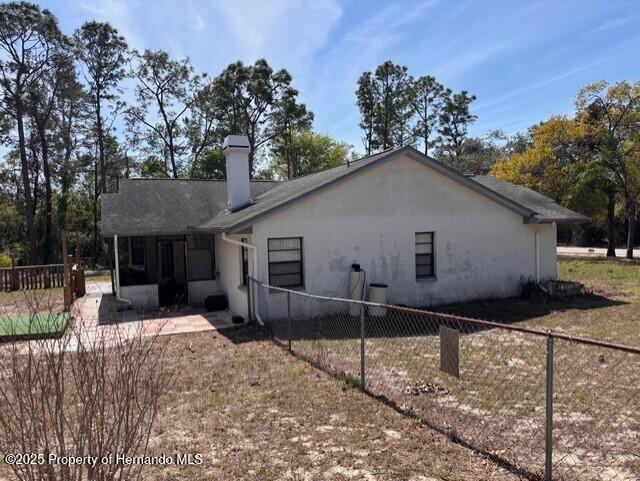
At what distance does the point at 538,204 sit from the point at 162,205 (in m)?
13.4

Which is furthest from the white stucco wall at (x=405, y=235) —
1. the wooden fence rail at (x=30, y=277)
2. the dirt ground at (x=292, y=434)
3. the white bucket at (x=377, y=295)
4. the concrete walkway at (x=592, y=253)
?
the concrete walkway at (x=592, y=253)

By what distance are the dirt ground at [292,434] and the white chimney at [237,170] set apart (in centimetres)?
804

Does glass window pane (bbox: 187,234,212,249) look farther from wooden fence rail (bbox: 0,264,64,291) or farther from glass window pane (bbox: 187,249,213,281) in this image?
wooden fence rail (bbox: 0,264,64,291)

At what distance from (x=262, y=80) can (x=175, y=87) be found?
23.7 feet

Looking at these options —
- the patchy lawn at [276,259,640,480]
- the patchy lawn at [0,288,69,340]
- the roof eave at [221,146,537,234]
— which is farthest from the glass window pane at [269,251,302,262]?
the patchy lawn at [0,288,69,340]

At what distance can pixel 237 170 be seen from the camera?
1470 centimetres

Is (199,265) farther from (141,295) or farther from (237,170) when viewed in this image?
(237,170)

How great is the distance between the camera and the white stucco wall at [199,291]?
14.3 metres

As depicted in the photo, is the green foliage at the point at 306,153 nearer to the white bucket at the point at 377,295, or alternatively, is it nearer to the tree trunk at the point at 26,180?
the tree trunk at the point at 26,180

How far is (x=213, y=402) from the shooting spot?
609 cm

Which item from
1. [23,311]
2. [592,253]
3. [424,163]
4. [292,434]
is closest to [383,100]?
[592,253]

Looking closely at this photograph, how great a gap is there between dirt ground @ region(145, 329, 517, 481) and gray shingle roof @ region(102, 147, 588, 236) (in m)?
4.55

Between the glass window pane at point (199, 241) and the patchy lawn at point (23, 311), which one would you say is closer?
the patchy lawn at point (23, 311)

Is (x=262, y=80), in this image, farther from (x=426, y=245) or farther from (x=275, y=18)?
(x=426, y=245)
